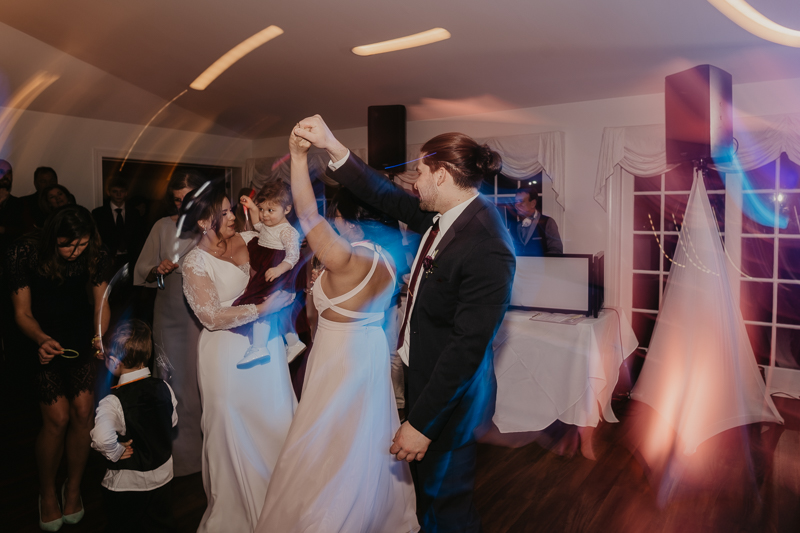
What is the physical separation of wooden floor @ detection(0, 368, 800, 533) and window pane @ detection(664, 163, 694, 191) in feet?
6.93

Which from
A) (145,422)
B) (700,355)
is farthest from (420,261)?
(700,355)

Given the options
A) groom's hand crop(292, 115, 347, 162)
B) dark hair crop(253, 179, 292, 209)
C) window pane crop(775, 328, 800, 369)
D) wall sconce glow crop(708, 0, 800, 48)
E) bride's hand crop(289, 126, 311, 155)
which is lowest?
window pane crop(775, 328, 800, 369)

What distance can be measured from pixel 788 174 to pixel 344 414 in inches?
Answer: 165

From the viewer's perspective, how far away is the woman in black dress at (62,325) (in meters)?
1.96

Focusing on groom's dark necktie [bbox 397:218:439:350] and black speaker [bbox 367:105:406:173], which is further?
black speaker [bbox 367:105:406:173]

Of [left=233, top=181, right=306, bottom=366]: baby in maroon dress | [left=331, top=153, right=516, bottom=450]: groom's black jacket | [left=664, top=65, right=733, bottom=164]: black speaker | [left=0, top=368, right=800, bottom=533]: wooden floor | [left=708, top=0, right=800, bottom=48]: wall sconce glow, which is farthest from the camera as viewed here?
[left=664, top=65, right=733, bottom=164]: black speaker

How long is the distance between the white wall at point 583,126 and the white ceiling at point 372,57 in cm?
12

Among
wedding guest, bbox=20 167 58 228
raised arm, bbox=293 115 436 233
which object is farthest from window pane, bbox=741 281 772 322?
wedding guest, bbox=20 167 58 228

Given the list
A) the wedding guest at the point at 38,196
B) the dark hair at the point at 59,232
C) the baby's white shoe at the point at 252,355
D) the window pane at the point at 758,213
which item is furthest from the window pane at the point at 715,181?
the wedding guest at the point at 38,196

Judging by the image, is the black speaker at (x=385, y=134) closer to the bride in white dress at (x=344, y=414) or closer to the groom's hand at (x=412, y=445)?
the bride in white dress at (x=344, y=414)

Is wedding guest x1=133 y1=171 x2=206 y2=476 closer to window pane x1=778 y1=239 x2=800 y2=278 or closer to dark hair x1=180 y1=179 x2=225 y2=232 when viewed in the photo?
dark hair x1=180 y1=179 x2=225 y2=232

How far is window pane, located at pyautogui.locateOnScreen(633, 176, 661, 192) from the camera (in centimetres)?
450

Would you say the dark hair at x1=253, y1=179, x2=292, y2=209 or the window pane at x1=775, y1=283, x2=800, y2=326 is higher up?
the dark hair at x1=253, y1=179, x2=292, y2=209

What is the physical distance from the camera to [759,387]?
3.16 meters
